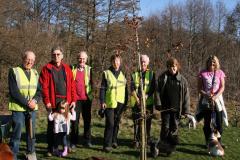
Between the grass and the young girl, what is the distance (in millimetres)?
221

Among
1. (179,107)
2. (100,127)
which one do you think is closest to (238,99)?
(100,127)

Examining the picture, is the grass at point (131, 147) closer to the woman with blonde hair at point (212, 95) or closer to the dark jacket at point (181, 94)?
the woman with blonde hair at point (212, 95)

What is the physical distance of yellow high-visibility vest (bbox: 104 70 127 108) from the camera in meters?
8.15

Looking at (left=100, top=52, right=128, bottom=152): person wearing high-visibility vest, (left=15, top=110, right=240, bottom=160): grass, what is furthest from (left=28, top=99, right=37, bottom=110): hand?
(left=100, top=52, right=128, bottom=152): person wearing high-visibility vest

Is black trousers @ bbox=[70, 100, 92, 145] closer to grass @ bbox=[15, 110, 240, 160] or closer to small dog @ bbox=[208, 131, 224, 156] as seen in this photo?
grass @ bbox=[15, 110, 240, 160]

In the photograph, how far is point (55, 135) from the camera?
766 cm

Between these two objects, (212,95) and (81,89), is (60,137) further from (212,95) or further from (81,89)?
(212,95)

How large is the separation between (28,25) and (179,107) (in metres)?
21.4

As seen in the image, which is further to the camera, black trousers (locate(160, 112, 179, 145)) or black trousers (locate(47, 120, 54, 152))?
black trousers (locate(160, 112, 179, 145))

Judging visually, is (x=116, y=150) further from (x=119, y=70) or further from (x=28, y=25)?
(x=28, y=25)

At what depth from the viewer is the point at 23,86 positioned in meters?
7.05

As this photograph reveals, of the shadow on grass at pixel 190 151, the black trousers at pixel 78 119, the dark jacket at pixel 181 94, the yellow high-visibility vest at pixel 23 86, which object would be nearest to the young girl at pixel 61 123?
the black trousers at pixel 78 119

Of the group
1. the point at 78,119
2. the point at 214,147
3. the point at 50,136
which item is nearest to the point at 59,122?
the point at 50,136

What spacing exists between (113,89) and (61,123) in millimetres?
1263
